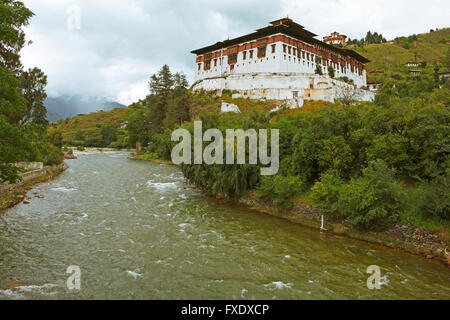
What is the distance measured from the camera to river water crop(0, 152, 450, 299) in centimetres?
1203

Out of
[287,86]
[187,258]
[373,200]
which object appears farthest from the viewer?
[287,86]

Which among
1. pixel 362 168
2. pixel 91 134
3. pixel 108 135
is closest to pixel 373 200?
pixel 362 168

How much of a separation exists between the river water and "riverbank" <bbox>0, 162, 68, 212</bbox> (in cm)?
132

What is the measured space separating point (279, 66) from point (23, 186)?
165ft

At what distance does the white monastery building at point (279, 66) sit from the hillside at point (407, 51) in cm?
5648

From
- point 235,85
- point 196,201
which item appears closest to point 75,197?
point 196,201

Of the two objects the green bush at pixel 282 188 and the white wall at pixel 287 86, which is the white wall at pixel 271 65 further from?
the green bush at pixel 282 188

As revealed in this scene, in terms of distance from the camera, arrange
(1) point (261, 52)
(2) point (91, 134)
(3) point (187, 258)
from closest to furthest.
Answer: (3) point (187, 258), (1) point (261, 52), (2) point (91, 134)

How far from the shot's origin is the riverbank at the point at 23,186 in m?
23.5

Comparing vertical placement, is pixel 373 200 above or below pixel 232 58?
below

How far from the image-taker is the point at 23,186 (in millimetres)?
29062

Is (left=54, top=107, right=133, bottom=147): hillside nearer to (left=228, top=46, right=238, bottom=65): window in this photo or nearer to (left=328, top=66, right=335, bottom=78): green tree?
(left=228, top=46, right=238, bottom=65): window

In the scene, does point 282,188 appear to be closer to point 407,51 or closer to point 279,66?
point 279,66
